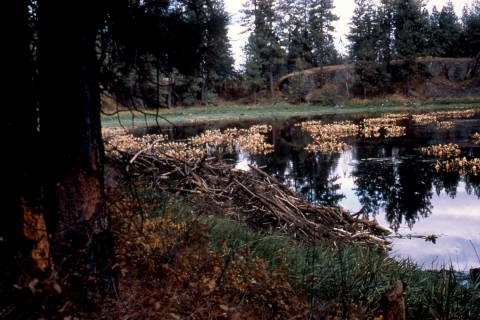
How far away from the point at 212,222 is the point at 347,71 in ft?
150

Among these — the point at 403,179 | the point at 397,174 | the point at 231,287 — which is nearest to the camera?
the point at 231,287

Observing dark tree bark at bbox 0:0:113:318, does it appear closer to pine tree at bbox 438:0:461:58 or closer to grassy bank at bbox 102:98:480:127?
grassy bank at bbox 102:98:480:127

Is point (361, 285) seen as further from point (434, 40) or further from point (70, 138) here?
point (434, 40)

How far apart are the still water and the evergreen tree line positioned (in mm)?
29618

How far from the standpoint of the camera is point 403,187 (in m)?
10.8

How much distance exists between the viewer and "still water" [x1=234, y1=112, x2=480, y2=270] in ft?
24.1

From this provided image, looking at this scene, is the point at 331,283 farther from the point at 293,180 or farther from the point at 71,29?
the point at 293,180

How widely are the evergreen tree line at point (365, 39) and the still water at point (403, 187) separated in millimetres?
29618

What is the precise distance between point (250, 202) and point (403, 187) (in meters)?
5.11

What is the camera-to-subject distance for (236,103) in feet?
170

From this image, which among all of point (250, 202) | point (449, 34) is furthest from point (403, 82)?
point (250, 202)

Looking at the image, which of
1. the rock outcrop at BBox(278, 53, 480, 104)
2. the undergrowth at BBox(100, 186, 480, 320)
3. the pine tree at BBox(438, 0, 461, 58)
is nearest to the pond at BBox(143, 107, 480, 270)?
the undergrowth at BBox(100, 186, 480, 320)

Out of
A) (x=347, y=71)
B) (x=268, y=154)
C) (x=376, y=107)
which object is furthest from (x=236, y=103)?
(x=268, y=154)

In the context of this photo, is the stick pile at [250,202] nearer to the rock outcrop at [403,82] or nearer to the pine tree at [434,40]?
the rock outcrop at [403,82]
